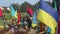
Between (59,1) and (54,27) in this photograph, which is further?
(59,1)

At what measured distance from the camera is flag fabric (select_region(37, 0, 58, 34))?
2223 millimetres

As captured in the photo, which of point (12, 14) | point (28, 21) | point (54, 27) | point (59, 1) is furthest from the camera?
point (12, 14)

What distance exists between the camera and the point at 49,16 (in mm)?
2266

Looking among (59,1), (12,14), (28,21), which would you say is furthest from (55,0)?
(12,14)

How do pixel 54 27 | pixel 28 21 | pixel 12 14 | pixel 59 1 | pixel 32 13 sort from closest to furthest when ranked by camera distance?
pixel 54 27 → pixel 59 1 → pixel 28 21 → pixel 32 13 → pixel 12 14

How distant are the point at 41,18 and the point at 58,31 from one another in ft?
0.79

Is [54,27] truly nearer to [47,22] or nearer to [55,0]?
[47,22]

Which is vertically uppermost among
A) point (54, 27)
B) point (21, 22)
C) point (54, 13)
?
point (54, 13)

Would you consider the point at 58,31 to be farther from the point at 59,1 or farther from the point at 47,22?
the point at 59,1

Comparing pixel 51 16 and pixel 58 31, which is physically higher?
pixel 51 16

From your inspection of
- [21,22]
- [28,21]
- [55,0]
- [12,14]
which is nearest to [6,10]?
[12,14]

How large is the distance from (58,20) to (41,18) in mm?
189

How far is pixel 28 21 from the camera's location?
15.5ft

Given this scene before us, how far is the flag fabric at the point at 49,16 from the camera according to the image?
2.22 meters
